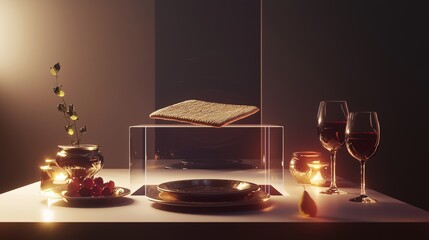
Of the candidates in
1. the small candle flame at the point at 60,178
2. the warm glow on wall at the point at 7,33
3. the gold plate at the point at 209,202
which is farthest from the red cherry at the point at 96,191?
the warm glow on wall at the point at 7,33

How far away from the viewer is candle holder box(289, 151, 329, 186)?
4.92 feet

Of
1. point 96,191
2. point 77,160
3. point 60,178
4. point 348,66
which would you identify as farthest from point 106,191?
point 348,66

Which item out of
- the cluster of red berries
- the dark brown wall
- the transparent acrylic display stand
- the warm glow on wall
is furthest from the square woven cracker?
the warm glow on wall

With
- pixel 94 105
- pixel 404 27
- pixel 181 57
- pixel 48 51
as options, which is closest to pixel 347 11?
pixel 404 27

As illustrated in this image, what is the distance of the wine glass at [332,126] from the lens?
4.45ft

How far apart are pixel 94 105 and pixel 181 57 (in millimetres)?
465

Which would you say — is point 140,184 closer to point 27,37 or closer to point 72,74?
point 72,74

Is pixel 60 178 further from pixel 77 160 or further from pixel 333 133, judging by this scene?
pixel 333 133

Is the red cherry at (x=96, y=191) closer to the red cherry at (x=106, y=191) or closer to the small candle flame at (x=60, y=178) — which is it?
the red cherry at (x=106, y=191)

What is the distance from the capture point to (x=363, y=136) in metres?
1.20

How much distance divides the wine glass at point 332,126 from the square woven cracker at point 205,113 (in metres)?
0.19

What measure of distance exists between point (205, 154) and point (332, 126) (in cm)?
121

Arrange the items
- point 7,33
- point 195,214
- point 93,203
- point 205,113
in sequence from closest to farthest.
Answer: point 195,214 → point 93,203 → point 205,113 → point 7,33

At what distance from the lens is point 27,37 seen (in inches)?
88.8
